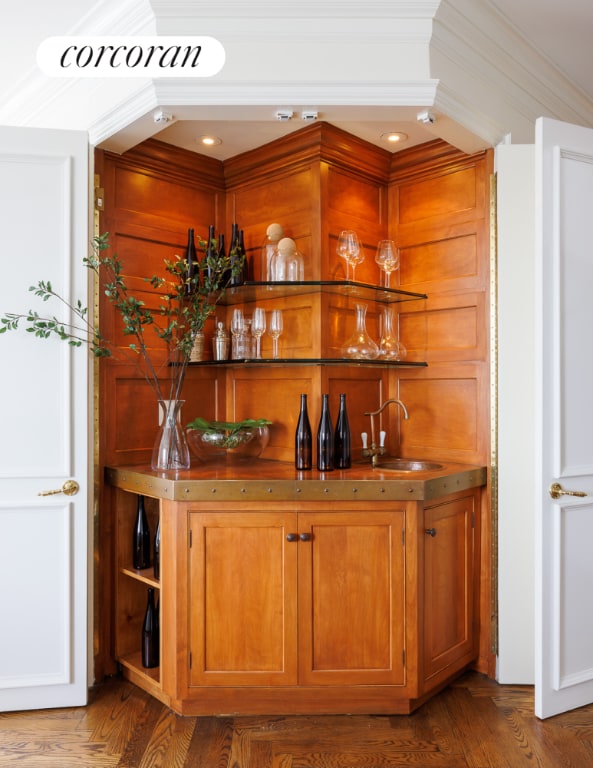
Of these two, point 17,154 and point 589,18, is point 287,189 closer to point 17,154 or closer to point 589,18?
point 17,154

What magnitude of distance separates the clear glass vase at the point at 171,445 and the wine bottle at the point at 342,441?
675 millimetres

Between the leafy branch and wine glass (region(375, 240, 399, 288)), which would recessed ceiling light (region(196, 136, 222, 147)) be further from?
wine glass (region(375, 240, 399, 288))

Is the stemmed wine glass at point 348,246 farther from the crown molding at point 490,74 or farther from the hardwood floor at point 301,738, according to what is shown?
the hardwood floor at point 301,738

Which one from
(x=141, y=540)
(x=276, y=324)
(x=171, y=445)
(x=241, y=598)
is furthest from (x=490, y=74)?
(x=141, y=540)

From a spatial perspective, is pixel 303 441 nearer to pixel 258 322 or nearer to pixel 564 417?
pixel 258 322

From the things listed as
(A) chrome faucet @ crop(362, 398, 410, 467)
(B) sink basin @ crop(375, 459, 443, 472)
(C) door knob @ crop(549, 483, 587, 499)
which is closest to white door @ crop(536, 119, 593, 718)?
(C) door knob @ crop(549, 483, 587, 499)

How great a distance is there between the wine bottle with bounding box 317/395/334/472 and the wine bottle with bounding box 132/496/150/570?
2.77 ft

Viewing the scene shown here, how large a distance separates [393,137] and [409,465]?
1573 millimetres

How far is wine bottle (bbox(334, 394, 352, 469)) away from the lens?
9.53ft

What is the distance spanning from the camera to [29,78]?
127 inches

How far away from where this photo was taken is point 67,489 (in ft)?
8.55

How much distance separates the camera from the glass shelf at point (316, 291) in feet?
9.54

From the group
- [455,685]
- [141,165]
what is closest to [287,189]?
[141,165]

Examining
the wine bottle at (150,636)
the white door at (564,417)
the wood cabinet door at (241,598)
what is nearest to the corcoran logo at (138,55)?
the white door at (564,417)
